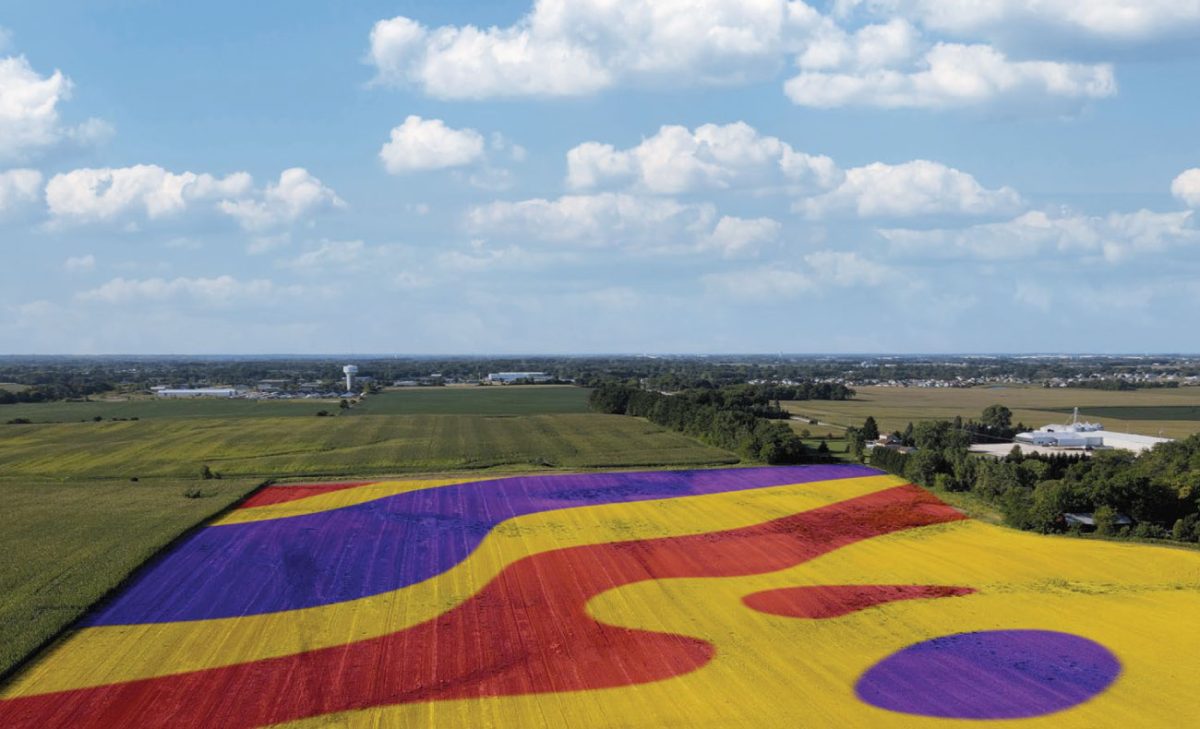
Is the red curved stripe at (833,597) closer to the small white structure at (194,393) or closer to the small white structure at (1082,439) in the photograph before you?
the small white structure at (1082,439)

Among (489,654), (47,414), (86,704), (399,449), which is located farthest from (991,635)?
(47,414)

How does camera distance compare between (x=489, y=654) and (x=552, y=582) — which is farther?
(x=552, y=582)

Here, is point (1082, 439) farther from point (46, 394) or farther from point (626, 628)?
point (46, 394)

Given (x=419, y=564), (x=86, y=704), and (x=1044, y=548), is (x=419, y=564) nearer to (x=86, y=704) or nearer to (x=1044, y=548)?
(x=86, y=704)

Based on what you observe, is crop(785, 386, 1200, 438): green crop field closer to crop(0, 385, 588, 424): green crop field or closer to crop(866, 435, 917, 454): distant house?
crop(866, 435, 917, 454): distant house

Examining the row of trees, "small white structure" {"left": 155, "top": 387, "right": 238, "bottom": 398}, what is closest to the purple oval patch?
the row of trees

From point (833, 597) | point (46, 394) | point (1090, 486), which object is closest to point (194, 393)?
point (46, 394)
